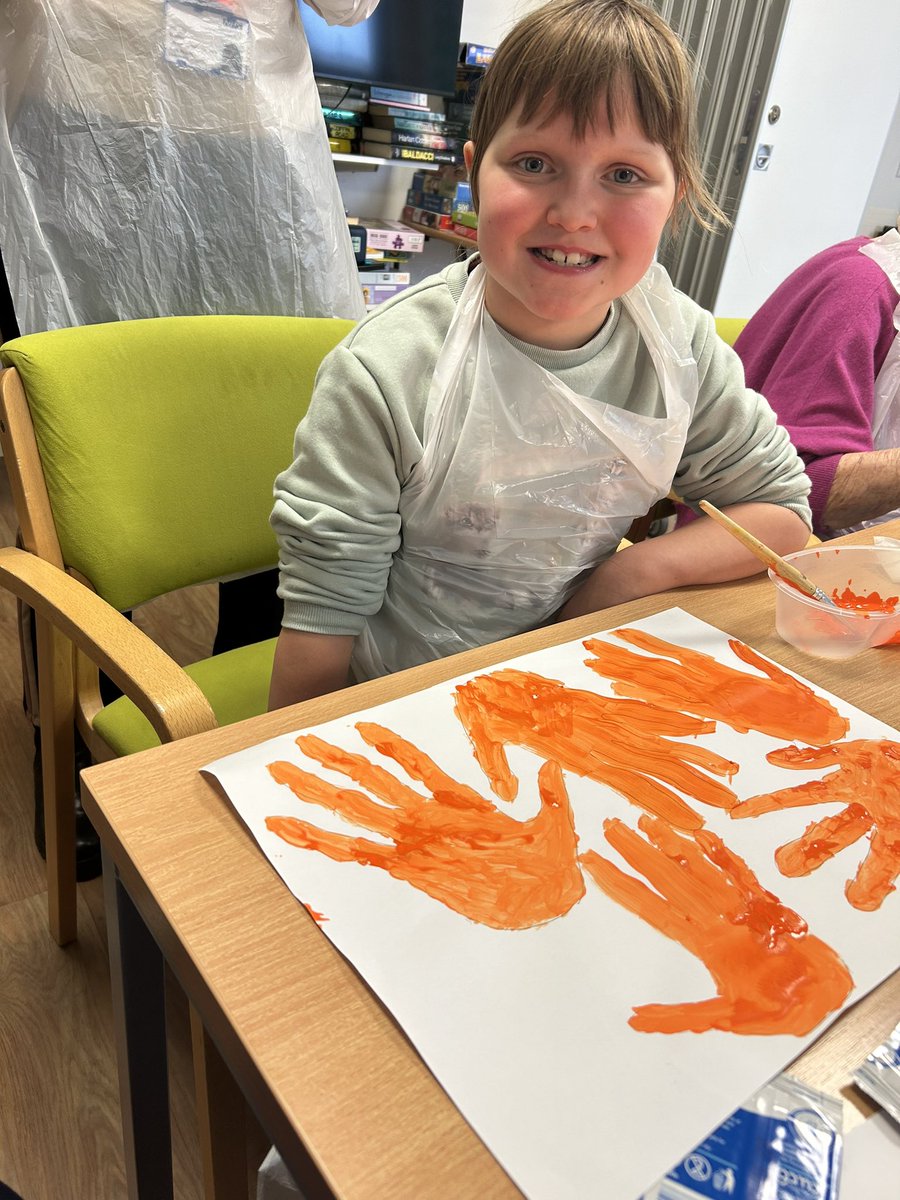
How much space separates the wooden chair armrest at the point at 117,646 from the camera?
0.62 metres

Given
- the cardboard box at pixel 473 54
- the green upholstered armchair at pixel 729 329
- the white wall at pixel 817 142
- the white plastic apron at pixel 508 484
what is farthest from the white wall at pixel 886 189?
the white plastic apron at pixel 508 484

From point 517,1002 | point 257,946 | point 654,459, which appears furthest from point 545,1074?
point 654,459

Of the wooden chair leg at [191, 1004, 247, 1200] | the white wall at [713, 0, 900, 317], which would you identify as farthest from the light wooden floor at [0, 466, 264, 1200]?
the white wall at [713, 0, 900, 317]

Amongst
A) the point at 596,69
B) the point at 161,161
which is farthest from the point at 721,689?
the point at 161,161

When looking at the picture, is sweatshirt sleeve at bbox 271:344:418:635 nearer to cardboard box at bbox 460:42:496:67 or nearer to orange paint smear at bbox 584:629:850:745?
orange paint smear at bbox 584:629:850:745

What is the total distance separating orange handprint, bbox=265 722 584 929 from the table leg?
0.13m

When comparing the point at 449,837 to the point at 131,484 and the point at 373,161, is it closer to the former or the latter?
the point at 131,484

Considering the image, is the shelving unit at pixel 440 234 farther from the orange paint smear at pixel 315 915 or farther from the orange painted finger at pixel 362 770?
the orange paint smear at pixel 315 915

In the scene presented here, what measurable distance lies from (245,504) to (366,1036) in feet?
2.33

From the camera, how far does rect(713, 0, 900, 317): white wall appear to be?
2.61 meters

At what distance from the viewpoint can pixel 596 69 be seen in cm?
60

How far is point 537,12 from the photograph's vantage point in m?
0.64

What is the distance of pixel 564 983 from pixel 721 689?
0.98 feet

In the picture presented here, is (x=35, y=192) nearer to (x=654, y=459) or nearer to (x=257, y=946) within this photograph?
(x=654, y=459)
